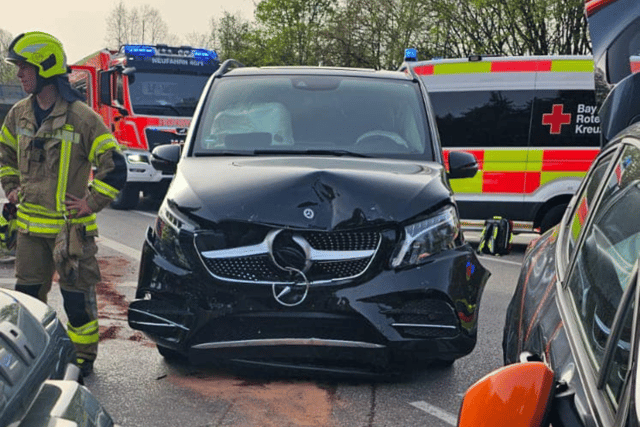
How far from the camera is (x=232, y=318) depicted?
181 inches

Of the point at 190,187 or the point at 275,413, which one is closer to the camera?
the point at 275,413

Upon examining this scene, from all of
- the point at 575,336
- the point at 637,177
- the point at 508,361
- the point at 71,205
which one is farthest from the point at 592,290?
the point at 71,205

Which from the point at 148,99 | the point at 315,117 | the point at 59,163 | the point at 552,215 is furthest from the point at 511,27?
the point at 59,163

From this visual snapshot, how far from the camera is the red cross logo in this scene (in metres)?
10.9

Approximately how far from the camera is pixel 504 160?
11.2 m

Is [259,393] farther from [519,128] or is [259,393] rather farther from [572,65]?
[572,65]

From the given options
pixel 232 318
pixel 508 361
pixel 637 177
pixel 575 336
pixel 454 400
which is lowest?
pixel 454 400

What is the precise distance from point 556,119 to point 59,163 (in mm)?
7110

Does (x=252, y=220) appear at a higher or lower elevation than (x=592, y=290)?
lower

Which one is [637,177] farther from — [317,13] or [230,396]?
[317,13]

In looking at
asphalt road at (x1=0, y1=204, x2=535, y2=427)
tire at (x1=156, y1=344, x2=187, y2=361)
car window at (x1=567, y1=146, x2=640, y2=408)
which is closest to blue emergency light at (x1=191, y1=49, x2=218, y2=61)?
asphalt road at (x1=0, y1=204, x2=535, y2=427)

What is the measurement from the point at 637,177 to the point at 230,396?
9.48 feet

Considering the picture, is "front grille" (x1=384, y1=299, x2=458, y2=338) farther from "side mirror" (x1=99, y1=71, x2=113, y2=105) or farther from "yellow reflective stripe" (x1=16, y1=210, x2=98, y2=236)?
"side mirror" (x1=99, y1=71, x2=113, y2=105)

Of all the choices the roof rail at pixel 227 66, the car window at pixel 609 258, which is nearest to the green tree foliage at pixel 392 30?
the roof rail at pixel 227 66
